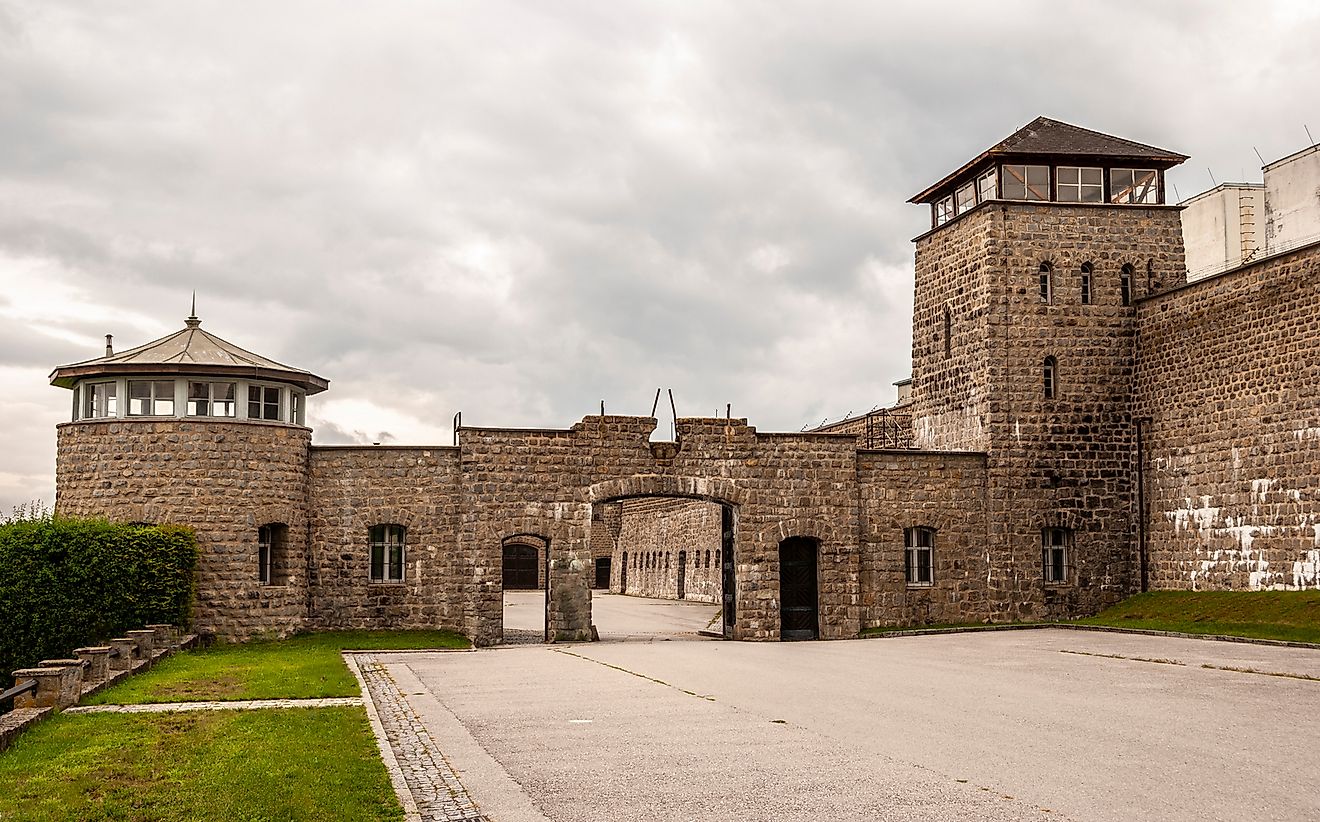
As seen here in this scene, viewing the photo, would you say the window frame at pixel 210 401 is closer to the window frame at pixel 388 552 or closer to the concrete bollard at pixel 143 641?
the window frame at pixel 388 552

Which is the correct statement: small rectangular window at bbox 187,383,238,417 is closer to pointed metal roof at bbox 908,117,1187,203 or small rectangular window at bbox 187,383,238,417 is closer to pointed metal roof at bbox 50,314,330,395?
pointed metal roof at bbox 50,314,330,395

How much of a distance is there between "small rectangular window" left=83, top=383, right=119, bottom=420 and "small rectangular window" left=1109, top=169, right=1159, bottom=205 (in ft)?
70.0

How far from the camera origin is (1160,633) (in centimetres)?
2389

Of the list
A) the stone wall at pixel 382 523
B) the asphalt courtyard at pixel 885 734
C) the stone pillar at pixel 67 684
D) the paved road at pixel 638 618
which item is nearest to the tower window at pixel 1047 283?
the asphalt courtyard at pixel 885 734

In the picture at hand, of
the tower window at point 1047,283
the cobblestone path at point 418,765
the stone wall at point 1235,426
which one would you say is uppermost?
the tower window at point 1047,283

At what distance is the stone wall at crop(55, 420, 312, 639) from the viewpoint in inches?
903

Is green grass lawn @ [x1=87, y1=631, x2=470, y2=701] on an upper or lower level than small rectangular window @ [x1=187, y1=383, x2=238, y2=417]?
lower

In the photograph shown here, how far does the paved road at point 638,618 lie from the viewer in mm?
27625

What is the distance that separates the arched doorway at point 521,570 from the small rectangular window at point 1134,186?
37967 millimetres

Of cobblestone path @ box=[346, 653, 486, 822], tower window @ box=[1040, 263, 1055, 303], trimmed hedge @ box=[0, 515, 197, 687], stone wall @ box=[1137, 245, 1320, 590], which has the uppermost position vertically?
tower window @ box=[1040, 263, 1055, 303]

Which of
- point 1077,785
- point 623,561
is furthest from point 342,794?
point 623,561

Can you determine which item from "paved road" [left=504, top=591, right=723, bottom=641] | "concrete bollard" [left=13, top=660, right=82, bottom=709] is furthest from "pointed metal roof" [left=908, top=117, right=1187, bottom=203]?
"concrete bollard" [left=13, top=660, right=82, bottom=709]

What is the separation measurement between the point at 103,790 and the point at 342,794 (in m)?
1.91

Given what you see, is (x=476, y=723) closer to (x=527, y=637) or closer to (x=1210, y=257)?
(x=527, y=637)
